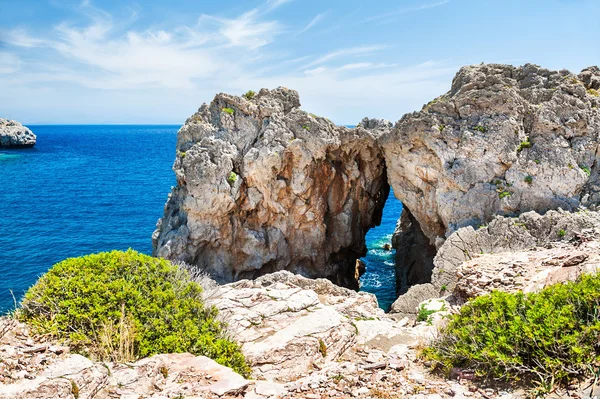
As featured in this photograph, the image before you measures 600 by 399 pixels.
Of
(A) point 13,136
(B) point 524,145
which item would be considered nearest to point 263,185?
(B) point 524,145

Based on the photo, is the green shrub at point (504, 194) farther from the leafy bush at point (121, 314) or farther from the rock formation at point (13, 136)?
the rock formation at point (13, 136)

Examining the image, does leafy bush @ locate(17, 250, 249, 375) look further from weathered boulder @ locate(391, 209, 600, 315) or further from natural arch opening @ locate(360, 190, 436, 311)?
natural arch opening @ locate(360, 190, 436, 311)

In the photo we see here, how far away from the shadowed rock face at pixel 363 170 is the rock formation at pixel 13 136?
124304mm

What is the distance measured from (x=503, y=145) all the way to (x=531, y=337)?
60.4 feet

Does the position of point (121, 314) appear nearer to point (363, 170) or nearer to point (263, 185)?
point (263, 185)

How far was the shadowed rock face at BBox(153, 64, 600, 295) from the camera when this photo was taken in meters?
23.9

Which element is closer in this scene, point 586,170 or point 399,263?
point 586,170

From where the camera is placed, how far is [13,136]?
12594 cm

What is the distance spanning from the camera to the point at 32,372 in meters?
8.81

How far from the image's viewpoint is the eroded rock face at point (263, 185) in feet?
93.2

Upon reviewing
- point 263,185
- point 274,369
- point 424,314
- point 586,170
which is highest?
point 586,170

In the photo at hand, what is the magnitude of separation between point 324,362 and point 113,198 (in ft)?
191

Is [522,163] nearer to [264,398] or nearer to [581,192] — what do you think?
[581,192]

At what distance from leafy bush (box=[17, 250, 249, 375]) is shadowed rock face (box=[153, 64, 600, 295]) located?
15.8 m
